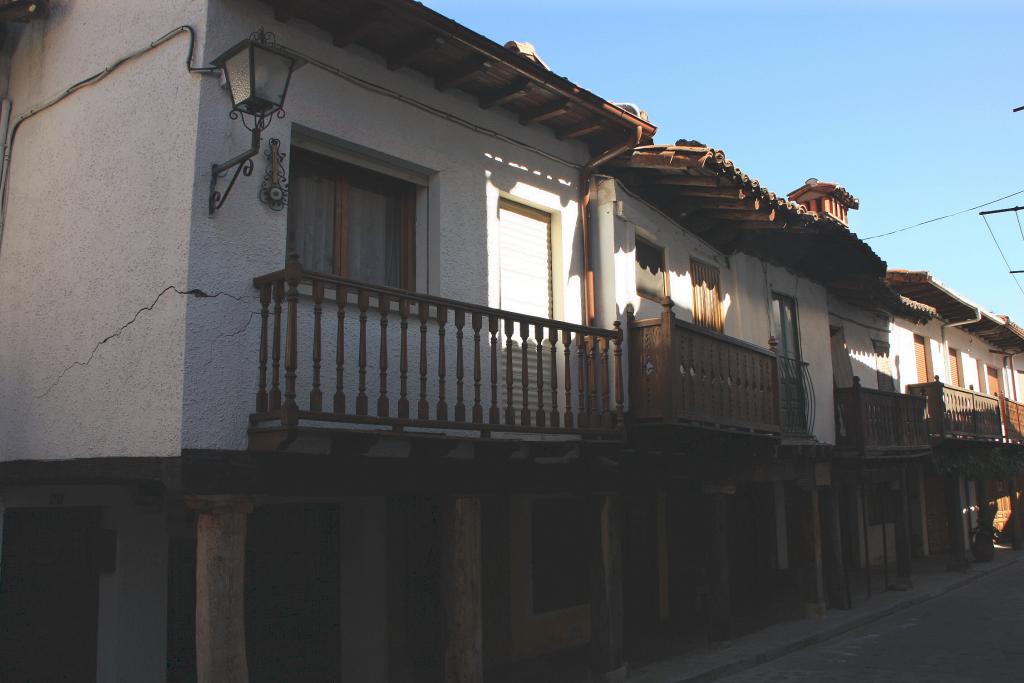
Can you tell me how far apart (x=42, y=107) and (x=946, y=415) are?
56.3ft

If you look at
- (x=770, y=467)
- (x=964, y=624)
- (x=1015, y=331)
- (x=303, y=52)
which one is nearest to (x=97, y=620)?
(x=303, y=52)

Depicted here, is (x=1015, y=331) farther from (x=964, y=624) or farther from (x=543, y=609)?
(x=543, y=609)

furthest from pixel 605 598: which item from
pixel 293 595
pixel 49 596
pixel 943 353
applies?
pixel 943 353

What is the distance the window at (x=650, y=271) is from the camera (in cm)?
1053

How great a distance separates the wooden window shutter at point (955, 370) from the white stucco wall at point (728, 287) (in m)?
9.84

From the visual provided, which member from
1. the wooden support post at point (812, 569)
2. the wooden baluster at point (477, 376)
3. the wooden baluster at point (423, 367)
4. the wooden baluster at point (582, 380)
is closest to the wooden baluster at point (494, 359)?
the wooden baluster at point (477, 376)

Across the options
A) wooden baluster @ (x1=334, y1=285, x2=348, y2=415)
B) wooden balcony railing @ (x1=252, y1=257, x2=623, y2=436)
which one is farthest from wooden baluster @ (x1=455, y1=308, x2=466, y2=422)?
wooden baluster @ (x1=334, y1=285, x2=348, y2=415)

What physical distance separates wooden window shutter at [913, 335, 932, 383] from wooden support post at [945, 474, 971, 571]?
241 centimetres

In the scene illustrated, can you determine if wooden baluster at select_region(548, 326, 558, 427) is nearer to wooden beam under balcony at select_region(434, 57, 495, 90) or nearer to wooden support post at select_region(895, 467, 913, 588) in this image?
wooden beam under balcony at select_region(434, 57, 495, 90)

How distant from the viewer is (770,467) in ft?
40.2

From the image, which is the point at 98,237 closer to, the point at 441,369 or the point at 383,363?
the point at 383,363

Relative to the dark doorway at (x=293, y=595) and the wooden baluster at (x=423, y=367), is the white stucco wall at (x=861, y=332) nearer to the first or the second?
the dark doorway at (x=293, y=595)

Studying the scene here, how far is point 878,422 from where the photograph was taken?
15062 millimetres

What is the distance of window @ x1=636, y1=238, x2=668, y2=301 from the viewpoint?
415 inches
